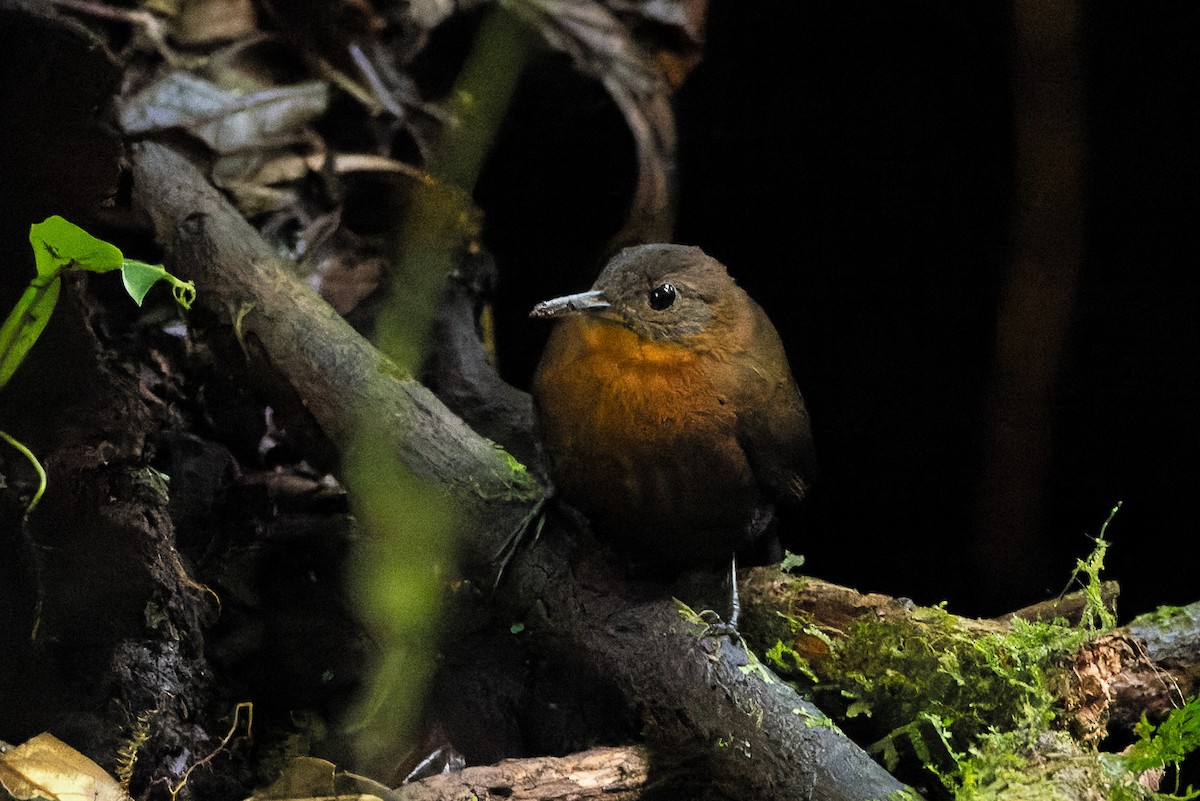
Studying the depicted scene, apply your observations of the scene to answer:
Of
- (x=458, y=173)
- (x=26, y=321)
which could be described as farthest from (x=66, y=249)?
(x=458, y=173)

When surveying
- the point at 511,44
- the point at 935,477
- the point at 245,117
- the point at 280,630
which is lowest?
the point at 280,630

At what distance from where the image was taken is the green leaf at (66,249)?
1.95 m

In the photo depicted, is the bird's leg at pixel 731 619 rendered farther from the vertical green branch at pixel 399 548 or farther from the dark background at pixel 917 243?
the dark background at pixel 917 243

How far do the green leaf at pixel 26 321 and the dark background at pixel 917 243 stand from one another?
1851 mm

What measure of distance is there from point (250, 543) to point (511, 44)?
6.68 feet

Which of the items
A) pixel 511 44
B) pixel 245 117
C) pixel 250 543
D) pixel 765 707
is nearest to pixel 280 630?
pixel 250 543

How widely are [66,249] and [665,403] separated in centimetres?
128

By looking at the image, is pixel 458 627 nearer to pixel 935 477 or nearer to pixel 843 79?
pixel 935 477

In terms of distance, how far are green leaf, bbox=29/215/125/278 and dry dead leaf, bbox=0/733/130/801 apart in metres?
0.91

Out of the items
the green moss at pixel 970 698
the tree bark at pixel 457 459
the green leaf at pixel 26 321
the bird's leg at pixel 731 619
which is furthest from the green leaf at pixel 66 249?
the green moss at pixel 970 698

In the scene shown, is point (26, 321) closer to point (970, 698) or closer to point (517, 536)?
point (517, 536)

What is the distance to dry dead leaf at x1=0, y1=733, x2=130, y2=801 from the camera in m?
1.80

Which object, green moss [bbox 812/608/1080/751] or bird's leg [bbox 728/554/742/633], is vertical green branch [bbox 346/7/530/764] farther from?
green moss [bbox 812/608/1080/751]

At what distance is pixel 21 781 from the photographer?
1812mm
